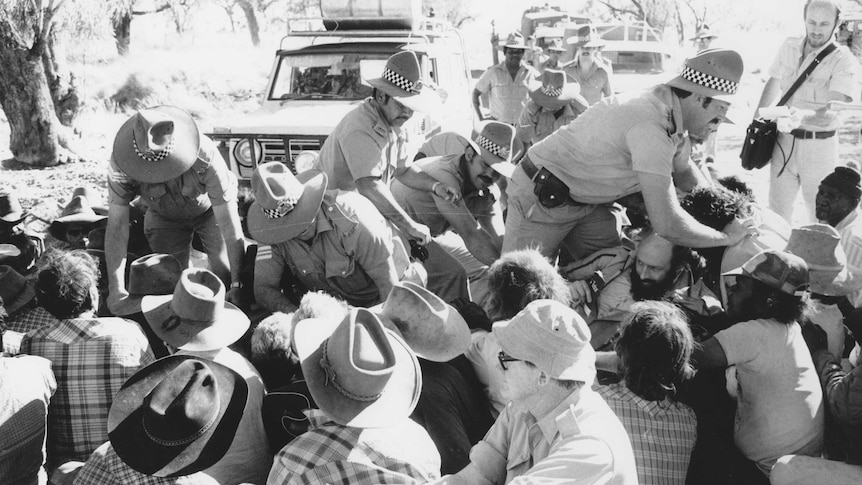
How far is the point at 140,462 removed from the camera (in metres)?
2.22

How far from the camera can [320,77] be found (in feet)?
23.8

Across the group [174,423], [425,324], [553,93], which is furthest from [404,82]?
[174,423]

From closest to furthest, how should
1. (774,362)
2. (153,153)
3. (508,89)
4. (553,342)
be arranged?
(553,342) → (774,362) → (153,153) → (508,89)

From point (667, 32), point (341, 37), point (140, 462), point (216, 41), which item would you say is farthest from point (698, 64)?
point (216, 41)

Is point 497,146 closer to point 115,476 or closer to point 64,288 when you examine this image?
point 64,288

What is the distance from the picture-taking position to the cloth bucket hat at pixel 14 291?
12.2 ft

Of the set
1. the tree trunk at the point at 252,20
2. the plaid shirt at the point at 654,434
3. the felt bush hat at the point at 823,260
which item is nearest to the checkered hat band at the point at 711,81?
the felt bush hat at the point at 823,260

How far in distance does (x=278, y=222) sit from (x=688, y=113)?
2.09 m

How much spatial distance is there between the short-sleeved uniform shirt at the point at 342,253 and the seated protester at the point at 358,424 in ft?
5.07

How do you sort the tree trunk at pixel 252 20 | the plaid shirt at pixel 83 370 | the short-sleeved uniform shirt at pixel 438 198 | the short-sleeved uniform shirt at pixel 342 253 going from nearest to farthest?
the plaid shirt at pixel 83 370
the short-sleeved uniform shirt at pixel 342 253
the short-sleeved uniform shirt at pixel 438 198
the tree trunk at pixel 252 20

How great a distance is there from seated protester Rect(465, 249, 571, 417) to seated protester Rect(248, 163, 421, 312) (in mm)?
899

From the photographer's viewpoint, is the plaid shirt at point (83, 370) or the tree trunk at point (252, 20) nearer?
the plaid shirt at point (83, 370)

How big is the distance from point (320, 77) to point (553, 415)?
5739 millimetres

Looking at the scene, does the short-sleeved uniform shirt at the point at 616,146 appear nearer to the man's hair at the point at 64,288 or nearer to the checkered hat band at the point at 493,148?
the checkered hat band at the point at 493,148
